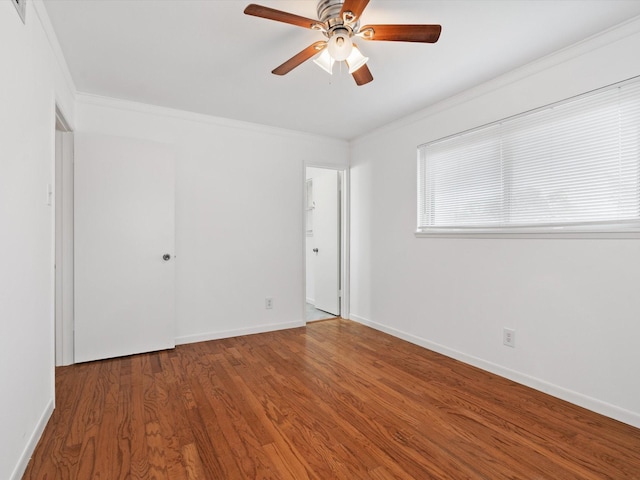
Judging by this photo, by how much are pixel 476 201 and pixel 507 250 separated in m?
0.53

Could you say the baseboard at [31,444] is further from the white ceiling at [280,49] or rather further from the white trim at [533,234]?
the white trim at [533,234]

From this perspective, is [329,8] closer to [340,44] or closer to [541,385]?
[340,44]

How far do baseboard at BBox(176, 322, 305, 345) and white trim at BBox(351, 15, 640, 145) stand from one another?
2.70 m

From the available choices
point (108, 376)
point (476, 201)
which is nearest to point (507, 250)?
point (476, 201)

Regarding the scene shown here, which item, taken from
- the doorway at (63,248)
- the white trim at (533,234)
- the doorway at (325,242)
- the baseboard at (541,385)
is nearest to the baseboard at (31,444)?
the doorway at (63,248)

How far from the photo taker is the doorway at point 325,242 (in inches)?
185

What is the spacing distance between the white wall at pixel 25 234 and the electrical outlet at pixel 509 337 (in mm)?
3120

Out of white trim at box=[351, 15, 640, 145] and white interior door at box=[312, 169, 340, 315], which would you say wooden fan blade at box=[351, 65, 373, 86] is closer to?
white trim at box=[351, 15, 640, 145]

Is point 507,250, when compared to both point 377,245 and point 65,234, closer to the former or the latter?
point 377,245

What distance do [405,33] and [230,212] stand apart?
2.62 metres

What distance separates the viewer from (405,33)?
69.5 inches

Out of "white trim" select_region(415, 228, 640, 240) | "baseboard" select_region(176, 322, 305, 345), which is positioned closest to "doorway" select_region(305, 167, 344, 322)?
"baseboard" select_region(176, 322, 305, 345)

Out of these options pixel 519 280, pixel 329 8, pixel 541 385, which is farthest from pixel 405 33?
pixel 541 385

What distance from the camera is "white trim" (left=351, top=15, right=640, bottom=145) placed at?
2.08 meters
